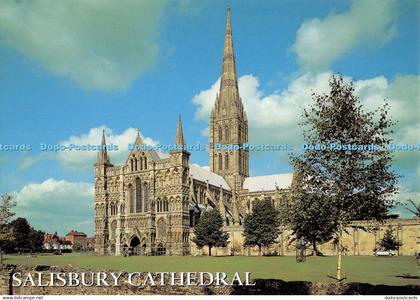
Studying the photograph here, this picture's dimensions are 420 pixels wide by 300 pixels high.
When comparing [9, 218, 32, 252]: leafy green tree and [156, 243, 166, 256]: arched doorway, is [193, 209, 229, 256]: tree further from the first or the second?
[9, 218, 32, 252]: leafy green tree

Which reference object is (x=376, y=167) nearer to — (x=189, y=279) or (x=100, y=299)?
(x=189, y=279)

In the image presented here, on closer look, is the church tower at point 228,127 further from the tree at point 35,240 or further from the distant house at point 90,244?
the tree at point 35,240

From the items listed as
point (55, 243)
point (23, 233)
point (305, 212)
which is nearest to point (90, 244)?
point (55, 243)

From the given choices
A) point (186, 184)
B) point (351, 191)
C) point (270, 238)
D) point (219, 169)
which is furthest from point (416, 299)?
point (219, 169)

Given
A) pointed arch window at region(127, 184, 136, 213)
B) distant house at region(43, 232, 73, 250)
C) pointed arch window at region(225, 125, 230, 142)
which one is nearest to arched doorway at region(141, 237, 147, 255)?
pointed arch window at region(127, 184, 136, 213)

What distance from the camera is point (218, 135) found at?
100 m

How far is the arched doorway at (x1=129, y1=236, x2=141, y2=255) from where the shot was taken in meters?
70.0

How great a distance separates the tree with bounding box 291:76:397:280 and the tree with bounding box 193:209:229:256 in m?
41.6

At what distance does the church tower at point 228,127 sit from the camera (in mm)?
97750

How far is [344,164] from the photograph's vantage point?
2267 centimetres

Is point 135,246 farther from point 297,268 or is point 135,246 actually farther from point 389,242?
point 297,268

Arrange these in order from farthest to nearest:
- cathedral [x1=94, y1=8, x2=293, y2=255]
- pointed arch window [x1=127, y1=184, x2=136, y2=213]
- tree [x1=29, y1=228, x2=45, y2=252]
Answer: tree [x1=29, y1=228, x2=45, y2=252]
pointed arch window [x1=127, y1=184, x2=136, y2=213]
cathedral [x1=94, y1=8, x2=293, y2=255]

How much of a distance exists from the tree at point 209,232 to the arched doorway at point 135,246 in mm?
10230

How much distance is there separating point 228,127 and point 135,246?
37.1m
